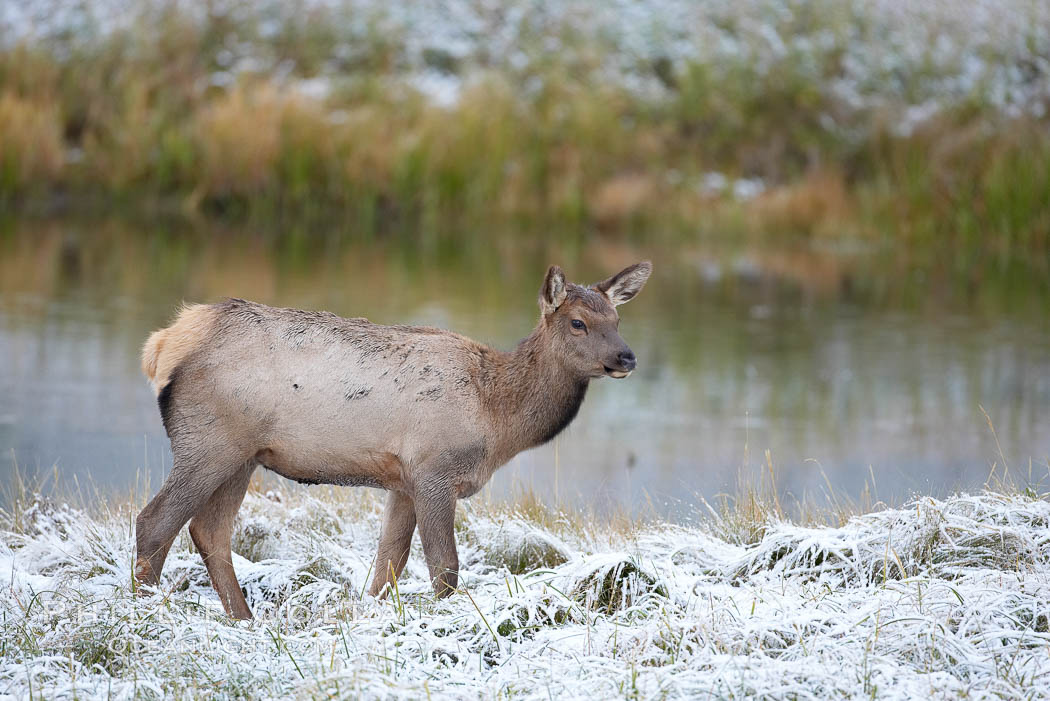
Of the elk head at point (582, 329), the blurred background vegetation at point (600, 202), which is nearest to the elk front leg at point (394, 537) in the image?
the elk head at point (582, 329)

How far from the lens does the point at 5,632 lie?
5180mm

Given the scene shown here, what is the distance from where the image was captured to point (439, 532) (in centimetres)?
597

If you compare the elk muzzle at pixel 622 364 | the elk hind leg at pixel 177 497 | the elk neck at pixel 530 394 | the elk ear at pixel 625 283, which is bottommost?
the elk hind leg at pixel 177 497

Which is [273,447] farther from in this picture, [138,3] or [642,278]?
[138,3]

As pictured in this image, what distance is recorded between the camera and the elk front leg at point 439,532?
19.5 ft

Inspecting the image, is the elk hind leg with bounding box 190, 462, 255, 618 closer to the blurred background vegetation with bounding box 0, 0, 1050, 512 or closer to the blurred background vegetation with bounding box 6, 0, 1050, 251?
the blurred background vegetation with bounding box 0, 0, 1050, 512

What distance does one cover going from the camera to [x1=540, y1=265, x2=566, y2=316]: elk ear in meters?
6.20

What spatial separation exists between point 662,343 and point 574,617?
30.5 ft

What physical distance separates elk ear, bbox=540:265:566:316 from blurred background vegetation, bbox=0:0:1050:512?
114 inches

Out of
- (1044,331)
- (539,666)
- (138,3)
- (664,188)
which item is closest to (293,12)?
(138,3)

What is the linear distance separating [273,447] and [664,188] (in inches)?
795

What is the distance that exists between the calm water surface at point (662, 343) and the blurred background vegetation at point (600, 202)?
0.20ft

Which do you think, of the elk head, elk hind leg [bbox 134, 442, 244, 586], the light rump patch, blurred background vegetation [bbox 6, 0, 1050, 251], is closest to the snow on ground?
blurred background vegetation [bbox 6, 0, 1050, 251]

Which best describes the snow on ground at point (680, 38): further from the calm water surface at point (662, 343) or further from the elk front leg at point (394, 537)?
the elk front leg at point (394, 537)
